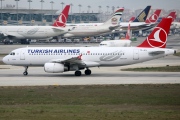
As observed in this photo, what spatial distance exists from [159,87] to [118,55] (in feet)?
37.6

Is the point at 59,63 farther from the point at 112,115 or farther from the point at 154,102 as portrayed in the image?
the point at 112,115

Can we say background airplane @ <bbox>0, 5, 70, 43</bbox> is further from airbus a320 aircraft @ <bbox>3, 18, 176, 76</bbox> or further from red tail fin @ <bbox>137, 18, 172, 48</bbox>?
red tail fin @ <bbox>137, 18, 172, 48</bbox>

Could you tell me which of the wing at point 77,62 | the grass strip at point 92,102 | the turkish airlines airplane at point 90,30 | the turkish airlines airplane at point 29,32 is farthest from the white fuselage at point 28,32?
the grass strip at point 92,102

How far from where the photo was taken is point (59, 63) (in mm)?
48500

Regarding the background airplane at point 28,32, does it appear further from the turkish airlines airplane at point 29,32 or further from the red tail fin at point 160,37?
the red tail fin at point 160,37

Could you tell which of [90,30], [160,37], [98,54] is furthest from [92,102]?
[90,30]

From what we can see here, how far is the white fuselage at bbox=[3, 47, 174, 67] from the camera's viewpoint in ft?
164

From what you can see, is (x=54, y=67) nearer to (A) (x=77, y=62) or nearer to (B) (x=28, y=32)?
(A) (x=77, y=62)

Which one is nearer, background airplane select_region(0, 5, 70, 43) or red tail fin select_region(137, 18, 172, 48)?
red tail fin select_region(137, 18, 172, 48)

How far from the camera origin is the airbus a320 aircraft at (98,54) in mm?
49778

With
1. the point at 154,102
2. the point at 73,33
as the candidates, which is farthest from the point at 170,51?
the point at 73,33

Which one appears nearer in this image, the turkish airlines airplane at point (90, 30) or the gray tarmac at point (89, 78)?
the gray tarmac at point (89, 78)

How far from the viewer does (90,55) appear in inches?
1978

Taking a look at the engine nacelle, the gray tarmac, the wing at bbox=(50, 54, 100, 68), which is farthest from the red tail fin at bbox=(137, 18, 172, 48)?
the engine nacelle
